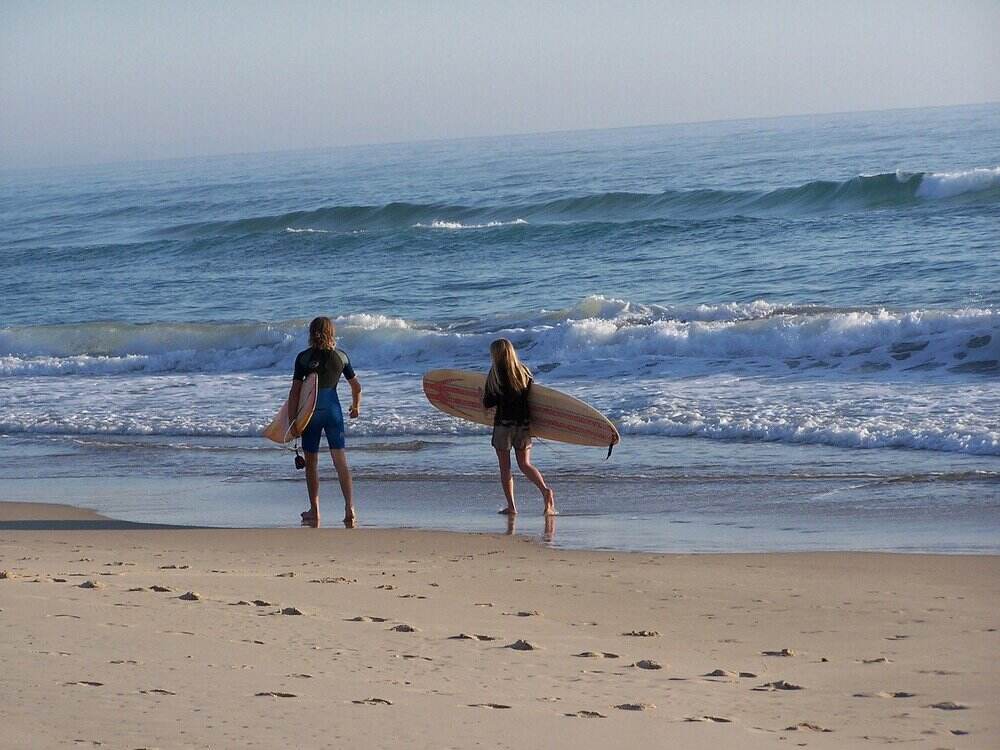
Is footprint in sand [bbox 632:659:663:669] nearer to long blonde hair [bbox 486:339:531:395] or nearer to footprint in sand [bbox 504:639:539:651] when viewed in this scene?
footprint in sand [bbox 504:639:539:651]

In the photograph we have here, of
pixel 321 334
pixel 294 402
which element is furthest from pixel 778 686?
pixel 294 402

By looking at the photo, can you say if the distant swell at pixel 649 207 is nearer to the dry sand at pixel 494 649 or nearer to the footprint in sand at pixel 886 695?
the dry sand at pixel 494 649

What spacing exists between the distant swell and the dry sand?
73.4 ft

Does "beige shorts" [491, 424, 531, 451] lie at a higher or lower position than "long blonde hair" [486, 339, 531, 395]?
lower

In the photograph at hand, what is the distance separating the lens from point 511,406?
8281 mm

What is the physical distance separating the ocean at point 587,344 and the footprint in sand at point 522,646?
2.45 m

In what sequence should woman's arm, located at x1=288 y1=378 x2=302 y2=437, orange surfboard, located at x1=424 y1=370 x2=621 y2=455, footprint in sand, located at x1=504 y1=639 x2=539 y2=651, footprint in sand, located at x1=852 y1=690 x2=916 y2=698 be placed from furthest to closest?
orange surfboard, located at x1=424 y1=370 x2=621 y2=455 → woman's arm, located at x1=288 y1=378 x2=302 y2=437 → footprint in sand, located at x1=504 y1=639 x2=539 y2=651 → footprint in sand, located at x1=852 y1=690 x2=916 y2=698

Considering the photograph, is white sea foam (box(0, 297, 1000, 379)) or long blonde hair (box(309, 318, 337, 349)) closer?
long blonde hair (box(309, 318, 337, 349))

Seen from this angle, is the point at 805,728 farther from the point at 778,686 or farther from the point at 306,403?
the point at 306,403

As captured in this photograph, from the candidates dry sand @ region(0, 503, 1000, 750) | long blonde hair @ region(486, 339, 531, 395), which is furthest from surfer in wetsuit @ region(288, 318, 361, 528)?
dry sand @ region(0, 503, 1000, 750)

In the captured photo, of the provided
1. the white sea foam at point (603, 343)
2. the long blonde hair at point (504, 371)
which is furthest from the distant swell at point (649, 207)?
the long blonde hair at point (504, 371)

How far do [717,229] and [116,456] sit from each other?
687 inches

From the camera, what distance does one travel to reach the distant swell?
27281 mm

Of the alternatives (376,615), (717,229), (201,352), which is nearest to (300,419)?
(376,615)
